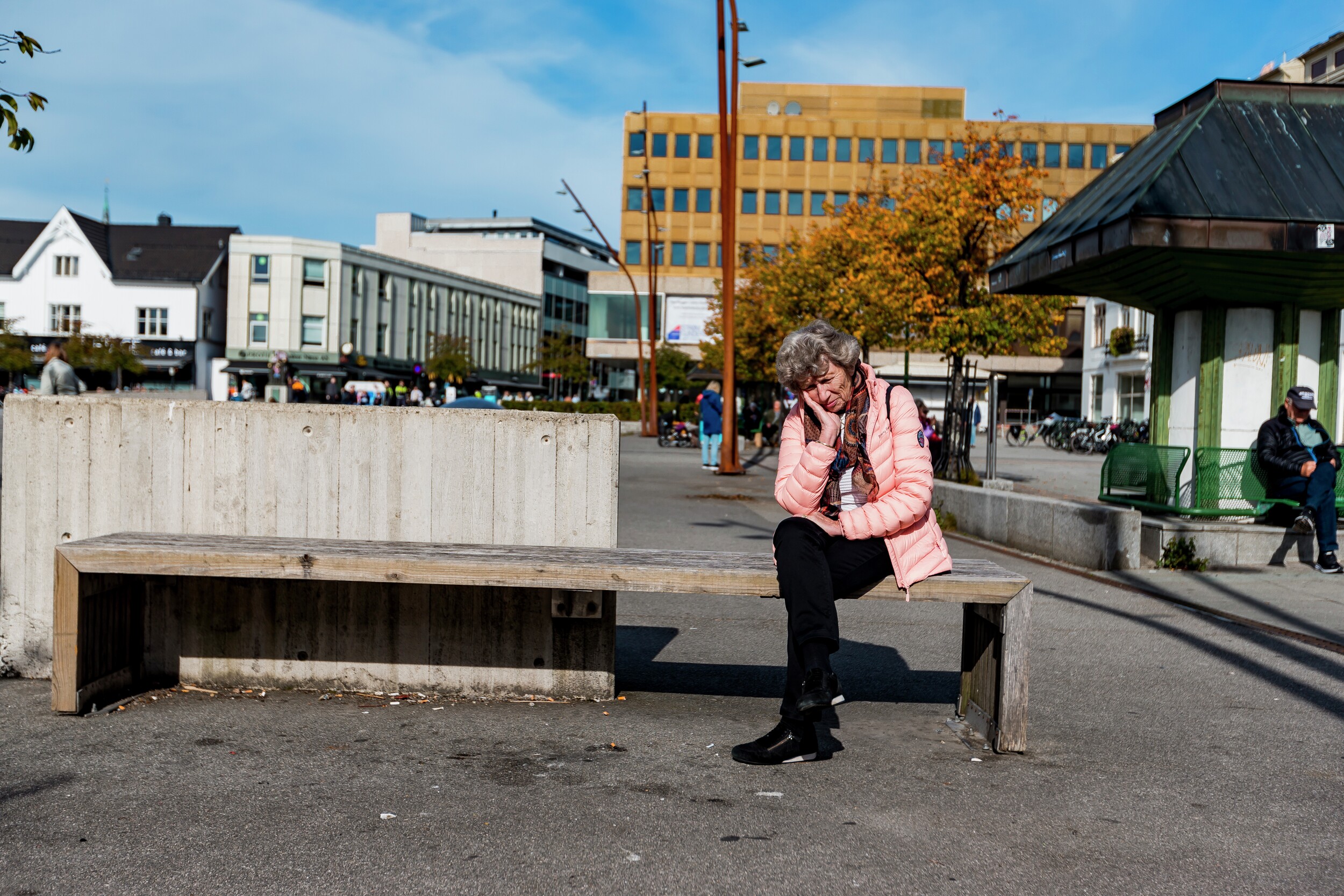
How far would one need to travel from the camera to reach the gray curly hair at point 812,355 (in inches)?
189

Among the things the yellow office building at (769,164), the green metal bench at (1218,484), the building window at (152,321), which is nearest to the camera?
the green metal bench at (1218,484)

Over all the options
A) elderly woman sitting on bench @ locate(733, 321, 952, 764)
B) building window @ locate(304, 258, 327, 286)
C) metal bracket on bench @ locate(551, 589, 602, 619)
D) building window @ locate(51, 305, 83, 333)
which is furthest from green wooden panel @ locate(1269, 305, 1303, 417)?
building window @ locate(304, 258, 327, 286)

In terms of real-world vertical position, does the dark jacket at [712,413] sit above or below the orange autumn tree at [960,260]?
below

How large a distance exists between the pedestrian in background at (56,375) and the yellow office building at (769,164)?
5801cm

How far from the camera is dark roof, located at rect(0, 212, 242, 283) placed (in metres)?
80.6

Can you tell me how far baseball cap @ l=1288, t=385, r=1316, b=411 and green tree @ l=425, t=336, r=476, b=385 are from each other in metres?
81.1

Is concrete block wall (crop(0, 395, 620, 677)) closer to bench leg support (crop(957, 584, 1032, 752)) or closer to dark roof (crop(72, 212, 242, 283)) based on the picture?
bench leg support (crop(957, 584, 1032, 752))

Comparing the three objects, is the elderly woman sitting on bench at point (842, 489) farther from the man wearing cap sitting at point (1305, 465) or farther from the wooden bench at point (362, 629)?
the man wearing cap sitting at point (1305, 465)

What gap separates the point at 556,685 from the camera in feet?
18.5

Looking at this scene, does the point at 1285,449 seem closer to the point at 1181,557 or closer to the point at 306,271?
the point at 1181,557

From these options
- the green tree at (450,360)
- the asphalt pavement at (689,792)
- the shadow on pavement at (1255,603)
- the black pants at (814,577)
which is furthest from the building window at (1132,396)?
the green tree at (450,360)

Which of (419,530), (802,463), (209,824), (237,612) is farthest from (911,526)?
(237,612)

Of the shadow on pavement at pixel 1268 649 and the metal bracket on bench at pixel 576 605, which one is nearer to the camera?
the metal bracket on bench at pixel 576 605

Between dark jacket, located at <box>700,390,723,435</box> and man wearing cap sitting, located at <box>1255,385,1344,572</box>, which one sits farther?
dark jacket, located at <box>700,390,723,435</box>
